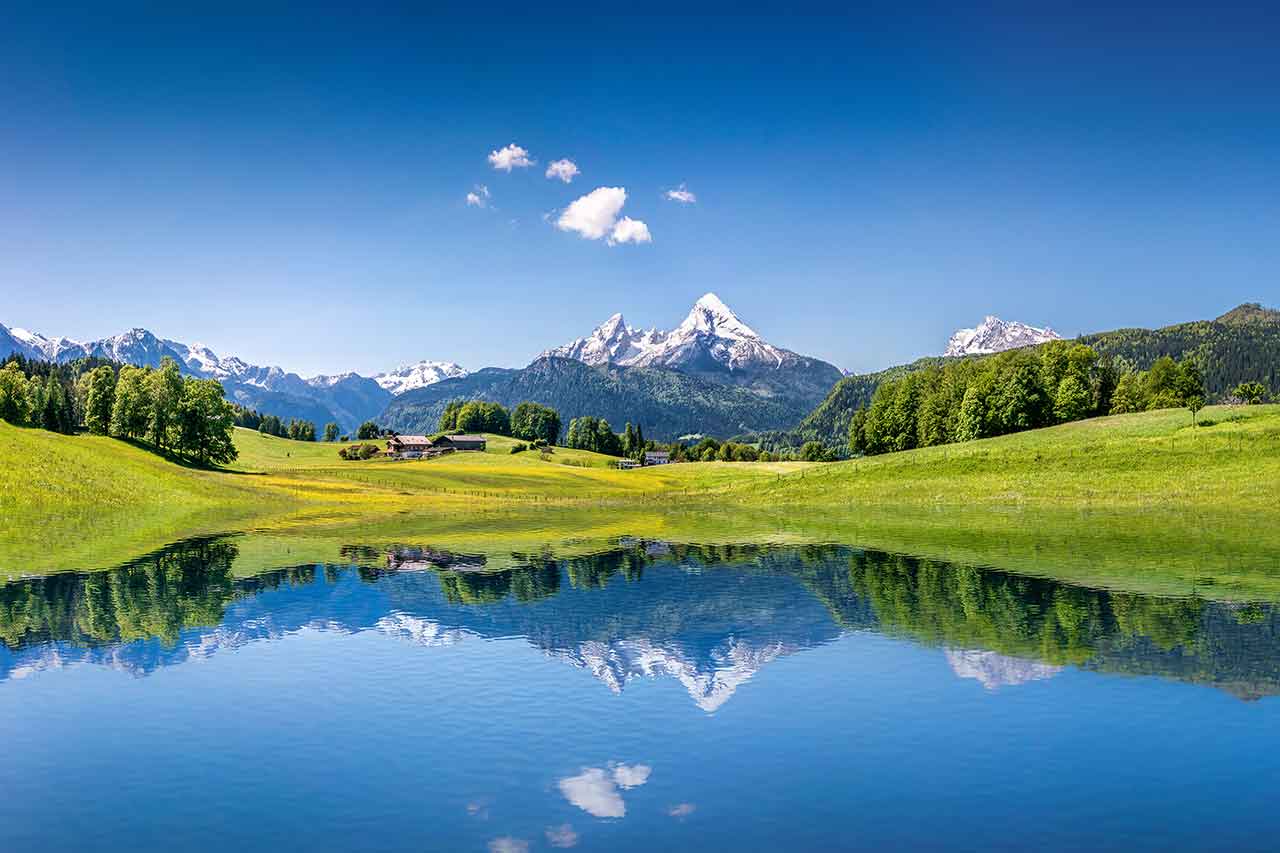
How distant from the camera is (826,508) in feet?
295

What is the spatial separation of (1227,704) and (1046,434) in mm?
101919

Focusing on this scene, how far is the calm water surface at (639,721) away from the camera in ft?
54.3

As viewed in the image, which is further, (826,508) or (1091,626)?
(826,508)

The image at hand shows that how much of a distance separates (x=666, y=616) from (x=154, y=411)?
12209 cm

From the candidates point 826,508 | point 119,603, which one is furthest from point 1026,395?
point 119,603

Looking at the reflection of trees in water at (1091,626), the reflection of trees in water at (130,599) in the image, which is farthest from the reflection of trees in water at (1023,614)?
the reflection of trees in water at (130,599)

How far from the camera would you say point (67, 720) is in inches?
897

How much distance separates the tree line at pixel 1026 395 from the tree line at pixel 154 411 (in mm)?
124094

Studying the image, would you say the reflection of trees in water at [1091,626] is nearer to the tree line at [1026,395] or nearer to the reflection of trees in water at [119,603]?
the reflection of trees in water at [119,603]

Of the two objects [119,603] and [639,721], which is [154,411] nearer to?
[119,603]

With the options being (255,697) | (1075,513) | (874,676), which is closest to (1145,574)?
(874,676)

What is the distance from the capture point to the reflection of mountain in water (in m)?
28.0

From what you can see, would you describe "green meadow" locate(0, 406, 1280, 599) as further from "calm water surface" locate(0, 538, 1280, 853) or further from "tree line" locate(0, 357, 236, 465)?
"calm water surface" locate(0, 538, 1280, 853)

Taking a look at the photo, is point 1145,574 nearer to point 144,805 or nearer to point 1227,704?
point 1227,704
